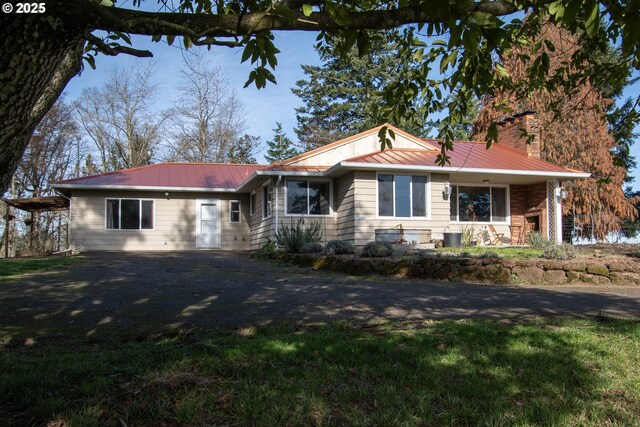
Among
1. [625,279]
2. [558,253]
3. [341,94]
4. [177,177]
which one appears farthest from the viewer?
[341,94]

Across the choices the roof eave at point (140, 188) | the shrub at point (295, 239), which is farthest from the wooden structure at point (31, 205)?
the shrub at point (295, 239)

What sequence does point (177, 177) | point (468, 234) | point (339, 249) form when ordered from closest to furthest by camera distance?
point (339, 249), point (468, 234), point (177, 177)

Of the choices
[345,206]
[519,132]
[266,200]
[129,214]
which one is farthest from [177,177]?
[519,132]

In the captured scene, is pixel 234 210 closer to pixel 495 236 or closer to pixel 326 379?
pixel 495 236

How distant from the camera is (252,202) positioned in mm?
19438

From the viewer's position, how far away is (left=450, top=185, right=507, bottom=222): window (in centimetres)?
1762

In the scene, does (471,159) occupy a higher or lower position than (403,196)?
higher

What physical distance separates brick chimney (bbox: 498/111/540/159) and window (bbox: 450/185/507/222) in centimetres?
238

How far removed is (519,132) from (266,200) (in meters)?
10.4

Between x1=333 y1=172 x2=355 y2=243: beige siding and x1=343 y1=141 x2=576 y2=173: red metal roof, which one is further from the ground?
x1=343 y1=141 x2=576 y2=173: red metal roof

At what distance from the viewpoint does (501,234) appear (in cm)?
1762

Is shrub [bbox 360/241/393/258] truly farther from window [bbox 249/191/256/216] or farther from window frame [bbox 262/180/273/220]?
window [bbox 249/191/256/216]

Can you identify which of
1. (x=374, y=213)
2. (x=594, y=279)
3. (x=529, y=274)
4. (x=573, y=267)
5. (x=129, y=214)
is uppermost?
(x=129, y=214)

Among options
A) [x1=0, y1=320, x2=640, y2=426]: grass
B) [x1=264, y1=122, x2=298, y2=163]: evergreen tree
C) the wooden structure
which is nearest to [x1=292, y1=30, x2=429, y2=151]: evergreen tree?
[x1=264, y1=122, x2=298, y2=163]: evergreen tree
